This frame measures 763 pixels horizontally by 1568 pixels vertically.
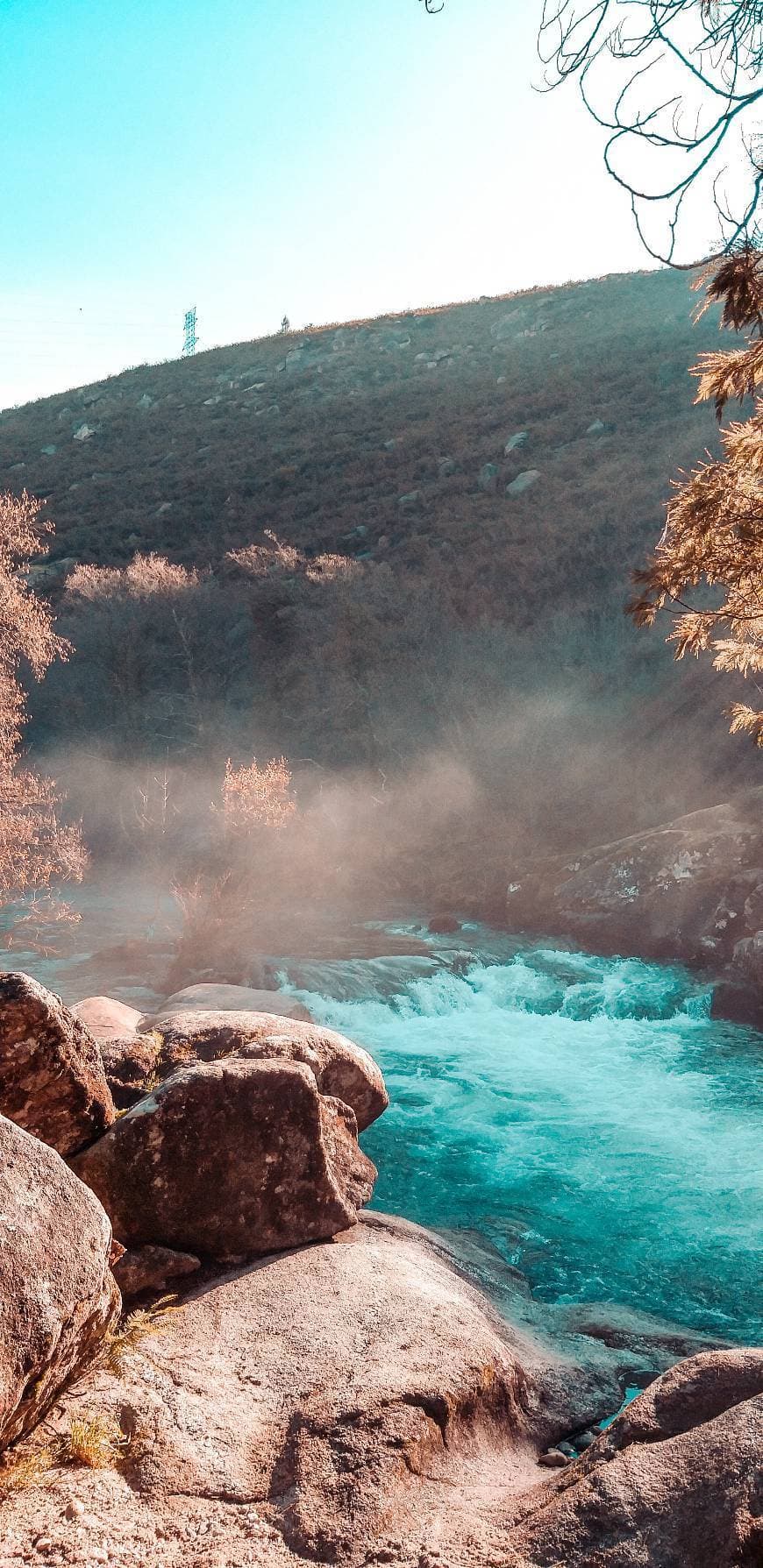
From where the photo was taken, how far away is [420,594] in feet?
A: 96.9

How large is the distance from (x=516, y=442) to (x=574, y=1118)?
37500mm

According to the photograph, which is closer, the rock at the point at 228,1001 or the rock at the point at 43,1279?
the rock at the point at 43,1279

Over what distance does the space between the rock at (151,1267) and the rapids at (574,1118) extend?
3486 millimetres

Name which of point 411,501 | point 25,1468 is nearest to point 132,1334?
point 25,1468

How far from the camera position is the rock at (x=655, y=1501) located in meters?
2.78

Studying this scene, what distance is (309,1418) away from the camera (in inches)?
157

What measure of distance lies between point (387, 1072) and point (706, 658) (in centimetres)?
1603

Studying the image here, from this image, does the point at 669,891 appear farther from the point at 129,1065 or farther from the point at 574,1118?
the point at 129,1065

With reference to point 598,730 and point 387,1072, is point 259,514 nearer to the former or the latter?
point 598,730

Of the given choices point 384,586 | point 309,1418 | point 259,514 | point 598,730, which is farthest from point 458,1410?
point 259,514

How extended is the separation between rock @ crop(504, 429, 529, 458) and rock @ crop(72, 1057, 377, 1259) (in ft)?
133

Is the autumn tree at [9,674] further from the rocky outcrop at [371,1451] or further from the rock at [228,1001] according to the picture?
the rocky outcrop at [371,1451]

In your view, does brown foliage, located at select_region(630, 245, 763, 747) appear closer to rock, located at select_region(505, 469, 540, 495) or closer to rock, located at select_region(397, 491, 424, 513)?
rock, located at select_region(505, 469, 540, 495)

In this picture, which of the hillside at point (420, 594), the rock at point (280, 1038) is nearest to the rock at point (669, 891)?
the hillside at point (420, 594)
